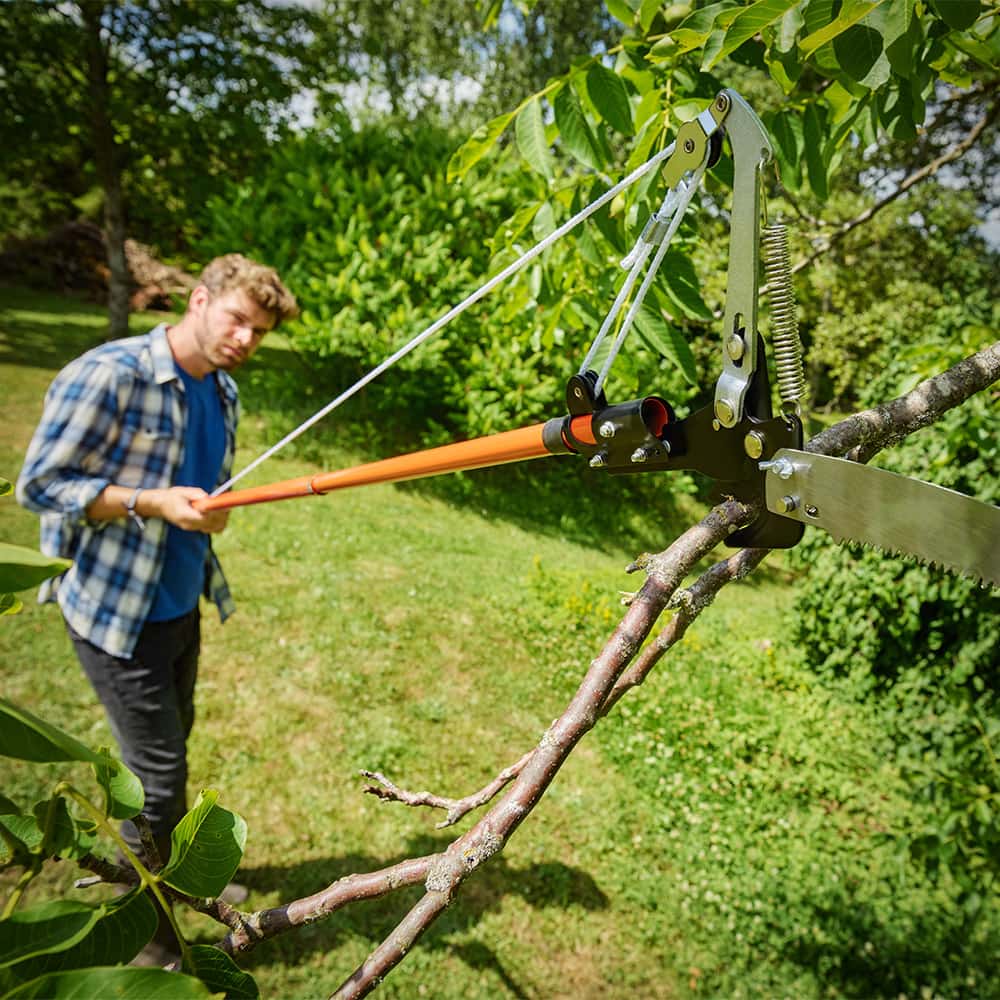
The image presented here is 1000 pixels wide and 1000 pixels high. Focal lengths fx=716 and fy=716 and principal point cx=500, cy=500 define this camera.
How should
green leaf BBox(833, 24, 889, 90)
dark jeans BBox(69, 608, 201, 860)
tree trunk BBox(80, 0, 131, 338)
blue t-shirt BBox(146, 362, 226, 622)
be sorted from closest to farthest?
green leaf BBox(833, 24, 889, 90) < dark jeans BBox(69, 608, 201, 860) < blue t-shirt BBox(146, 362, 226, 622) < tree trunk BBox(80, 0, 131, 338)

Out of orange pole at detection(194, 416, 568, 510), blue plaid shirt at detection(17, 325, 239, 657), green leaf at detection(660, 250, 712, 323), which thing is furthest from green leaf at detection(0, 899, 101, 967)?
blue plaid shirt at detection(17, 325, 239, 657)

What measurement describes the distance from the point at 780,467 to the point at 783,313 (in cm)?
25

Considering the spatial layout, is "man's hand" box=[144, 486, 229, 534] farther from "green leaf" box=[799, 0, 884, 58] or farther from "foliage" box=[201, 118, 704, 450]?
"foliage" box=[201, 118, 704, 450]

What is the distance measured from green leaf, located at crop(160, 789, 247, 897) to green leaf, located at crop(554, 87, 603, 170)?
1.59 metres

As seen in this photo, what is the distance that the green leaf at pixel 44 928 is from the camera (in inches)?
21.5

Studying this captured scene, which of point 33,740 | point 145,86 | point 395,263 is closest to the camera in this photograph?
point 33,740

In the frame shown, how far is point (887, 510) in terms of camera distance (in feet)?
3.06

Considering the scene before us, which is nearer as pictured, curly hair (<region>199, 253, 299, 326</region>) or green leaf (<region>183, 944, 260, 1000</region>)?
green leaf (<region>183, 944, 260, 1000</region>)

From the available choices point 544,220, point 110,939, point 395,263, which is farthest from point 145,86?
point 110,939

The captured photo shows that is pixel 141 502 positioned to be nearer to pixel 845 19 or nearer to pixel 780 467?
pixel 780 467

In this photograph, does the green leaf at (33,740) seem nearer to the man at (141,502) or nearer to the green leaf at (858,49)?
the green leaf at (858,49)

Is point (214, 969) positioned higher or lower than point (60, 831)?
lower

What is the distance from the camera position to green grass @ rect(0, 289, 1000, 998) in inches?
141

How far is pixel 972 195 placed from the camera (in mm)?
19422
